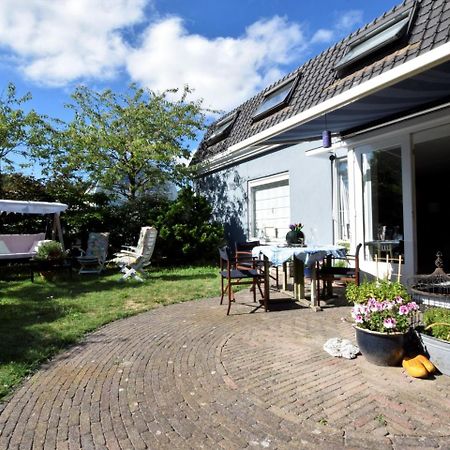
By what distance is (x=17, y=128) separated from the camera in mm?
12430

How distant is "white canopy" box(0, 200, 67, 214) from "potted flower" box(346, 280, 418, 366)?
952 centimetres

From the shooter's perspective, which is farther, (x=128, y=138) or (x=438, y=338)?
(x=128, y=138)

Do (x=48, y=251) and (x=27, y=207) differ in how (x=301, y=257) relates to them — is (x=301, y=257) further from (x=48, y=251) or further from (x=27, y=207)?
(x=27, y=207)

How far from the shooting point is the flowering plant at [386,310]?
3.69 m

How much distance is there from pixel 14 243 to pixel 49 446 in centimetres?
1024

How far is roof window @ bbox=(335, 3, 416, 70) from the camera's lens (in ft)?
21.6

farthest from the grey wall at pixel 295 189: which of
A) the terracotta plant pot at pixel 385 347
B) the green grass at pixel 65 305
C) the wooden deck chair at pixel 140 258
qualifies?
the terracotta plant pot at pixel 385 347

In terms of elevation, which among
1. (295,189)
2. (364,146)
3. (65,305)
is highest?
(364,146)

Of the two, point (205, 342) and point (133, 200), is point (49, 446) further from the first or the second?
point (133, 200)

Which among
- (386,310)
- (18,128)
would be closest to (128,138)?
(18,128)

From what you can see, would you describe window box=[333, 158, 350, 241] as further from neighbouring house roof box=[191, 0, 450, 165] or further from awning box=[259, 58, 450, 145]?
awning box=[259, 58, 450, 145]

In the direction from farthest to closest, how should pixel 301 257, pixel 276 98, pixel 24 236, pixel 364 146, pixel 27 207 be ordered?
pixel 24 236, pixel 276 98, pixel 27 207, pixel 364 146, pixel 301 257

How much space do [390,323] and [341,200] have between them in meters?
5.67

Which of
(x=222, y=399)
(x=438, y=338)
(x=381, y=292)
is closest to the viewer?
(x=222, y=399)
